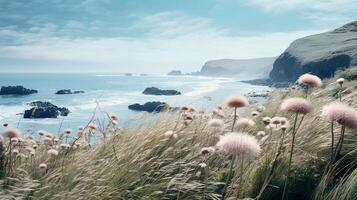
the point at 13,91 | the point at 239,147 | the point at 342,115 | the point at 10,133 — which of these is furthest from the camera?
the point at 13,91

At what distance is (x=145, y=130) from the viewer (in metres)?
5.34

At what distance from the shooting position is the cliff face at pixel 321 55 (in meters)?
71.2

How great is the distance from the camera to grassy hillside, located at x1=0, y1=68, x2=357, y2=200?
336cm

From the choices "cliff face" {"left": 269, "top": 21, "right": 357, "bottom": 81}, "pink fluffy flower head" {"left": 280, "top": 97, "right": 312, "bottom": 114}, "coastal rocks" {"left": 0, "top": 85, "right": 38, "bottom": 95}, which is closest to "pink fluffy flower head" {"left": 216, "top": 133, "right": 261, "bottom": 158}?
"pink fluffy flower head" {"left": 280, "top": 97, "right": 312, "bottom": 114}

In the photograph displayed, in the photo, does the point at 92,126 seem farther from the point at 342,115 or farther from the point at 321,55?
the point at 321,55

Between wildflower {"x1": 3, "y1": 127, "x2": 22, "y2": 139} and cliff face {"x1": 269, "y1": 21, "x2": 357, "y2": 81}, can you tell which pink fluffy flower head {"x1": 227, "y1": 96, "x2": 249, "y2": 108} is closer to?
wildflower {"x1": 3, "y1": 127, "x2": 22, "y2": 139}

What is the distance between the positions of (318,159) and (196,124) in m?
1.68

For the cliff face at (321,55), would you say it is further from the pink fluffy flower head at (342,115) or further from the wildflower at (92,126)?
the pink fluffy flower head at (342,115)

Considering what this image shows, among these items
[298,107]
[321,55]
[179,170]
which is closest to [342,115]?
[298,107]

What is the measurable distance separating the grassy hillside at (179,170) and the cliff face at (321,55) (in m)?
48.4

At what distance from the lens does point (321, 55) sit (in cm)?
8238

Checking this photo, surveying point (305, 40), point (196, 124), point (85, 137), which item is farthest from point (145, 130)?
point (305, 40)

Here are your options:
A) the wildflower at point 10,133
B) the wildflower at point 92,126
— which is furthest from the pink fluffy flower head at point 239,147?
the wildflower at point 92,126

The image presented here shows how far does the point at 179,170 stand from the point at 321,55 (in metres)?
84.1
